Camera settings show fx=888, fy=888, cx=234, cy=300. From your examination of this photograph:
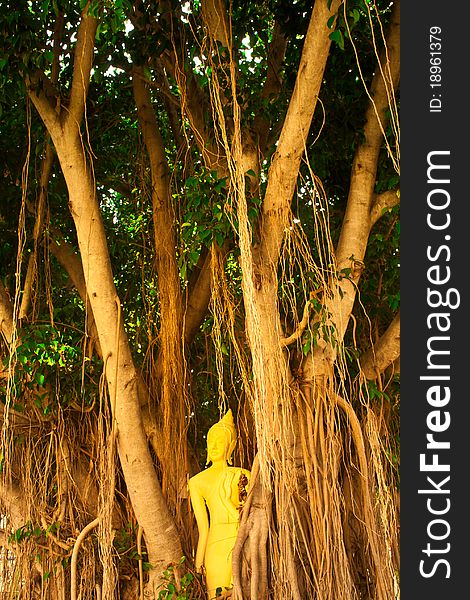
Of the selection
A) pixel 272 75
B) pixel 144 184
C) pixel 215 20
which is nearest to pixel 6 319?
pixel 144 184

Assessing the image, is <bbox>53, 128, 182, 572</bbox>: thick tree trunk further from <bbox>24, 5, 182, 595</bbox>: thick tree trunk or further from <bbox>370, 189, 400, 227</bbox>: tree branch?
<bbox>370, 189, 400, 227</bbox>: tree branch

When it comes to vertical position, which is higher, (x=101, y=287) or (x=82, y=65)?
(x=82, y=65)

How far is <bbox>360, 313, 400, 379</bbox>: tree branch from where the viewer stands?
12.7ft

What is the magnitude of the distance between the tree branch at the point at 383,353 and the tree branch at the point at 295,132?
2.43 feet

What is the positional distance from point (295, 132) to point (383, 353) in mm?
1182

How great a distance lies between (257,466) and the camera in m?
3.57

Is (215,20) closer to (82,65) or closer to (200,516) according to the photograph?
(82,65)

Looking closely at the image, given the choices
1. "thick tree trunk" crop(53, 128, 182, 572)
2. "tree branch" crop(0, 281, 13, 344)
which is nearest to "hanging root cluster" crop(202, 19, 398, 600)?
"thick tree trunk" crop(53, 128, 182, 572)

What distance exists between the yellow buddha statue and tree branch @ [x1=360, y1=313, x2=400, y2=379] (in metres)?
0.67

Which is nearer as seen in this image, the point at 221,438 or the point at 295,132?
the point at 295,132

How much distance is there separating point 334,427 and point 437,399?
122 centimetres

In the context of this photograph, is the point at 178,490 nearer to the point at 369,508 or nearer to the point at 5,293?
the point at 369,508

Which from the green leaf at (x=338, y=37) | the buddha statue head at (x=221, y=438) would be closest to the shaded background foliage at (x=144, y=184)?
the green leaf at (x=338, y=37)

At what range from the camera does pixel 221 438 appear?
3.87m
